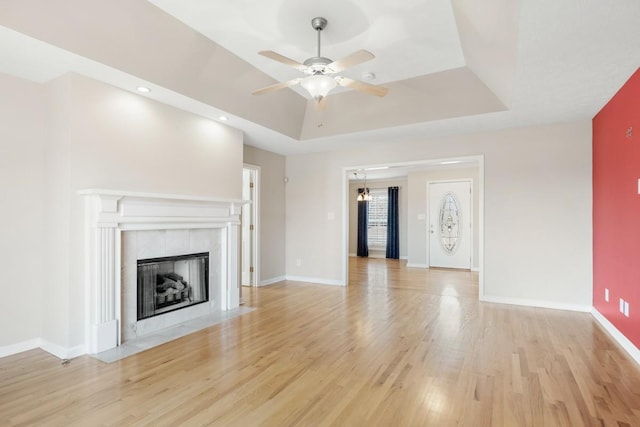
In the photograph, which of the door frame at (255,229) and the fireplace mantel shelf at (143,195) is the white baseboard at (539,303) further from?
the fireplace mantel shelf at (143,195)

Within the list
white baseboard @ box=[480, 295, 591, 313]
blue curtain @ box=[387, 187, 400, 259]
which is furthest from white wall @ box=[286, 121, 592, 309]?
blue curtain @ box=[387, 187, 400, 259]

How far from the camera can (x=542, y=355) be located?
2883 mm

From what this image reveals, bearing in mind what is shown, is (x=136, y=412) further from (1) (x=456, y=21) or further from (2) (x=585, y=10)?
(1) (x=456, y=21)

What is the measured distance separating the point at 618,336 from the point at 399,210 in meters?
6.79

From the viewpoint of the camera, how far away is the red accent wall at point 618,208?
112 inches

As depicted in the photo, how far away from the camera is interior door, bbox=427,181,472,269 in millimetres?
7758

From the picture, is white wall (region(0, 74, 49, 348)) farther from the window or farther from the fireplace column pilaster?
the window

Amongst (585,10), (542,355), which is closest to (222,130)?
(585,10)

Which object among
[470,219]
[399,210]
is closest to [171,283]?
[470,219]

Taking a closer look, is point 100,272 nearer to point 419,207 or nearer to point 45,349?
point 45,349

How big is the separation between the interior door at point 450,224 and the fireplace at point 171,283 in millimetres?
5822

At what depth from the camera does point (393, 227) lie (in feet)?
32.2

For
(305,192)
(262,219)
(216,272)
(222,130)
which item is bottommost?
(216,272)

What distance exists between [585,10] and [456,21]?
1.17 m
